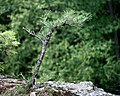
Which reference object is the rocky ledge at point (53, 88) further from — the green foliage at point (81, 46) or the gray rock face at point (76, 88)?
the green foliage at point (81, 46)

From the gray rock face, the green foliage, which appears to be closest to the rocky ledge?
the gray rock face

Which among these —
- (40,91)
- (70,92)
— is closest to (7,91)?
(40,91)

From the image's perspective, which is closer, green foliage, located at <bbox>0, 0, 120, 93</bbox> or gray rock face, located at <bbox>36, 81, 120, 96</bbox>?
gray rock face, located at <bbox>36, 81, 120, 96</bbox>

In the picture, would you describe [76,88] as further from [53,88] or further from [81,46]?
[81,46]

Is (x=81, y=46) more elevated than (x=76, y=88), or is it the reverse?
(x=81, y=46)

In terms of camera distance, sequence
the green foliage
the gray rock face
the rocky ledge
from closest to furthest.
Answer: the rocky ledge < the gray rock face < the green foliage

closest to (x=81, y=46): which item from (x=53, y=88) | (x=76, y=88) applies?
(x=76, y=88)

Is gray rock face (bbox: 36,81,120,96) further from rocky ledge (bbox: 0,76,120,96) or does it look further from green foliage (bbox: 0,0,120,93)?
green foliage (bbox: 0,0,120,93)

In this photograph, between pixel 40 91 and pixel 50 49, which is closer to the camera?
pixel 40 91

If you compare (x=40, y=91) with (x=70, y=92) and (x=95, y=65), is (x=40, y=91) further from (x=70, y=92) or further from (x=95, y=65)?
(x=95, y=65)

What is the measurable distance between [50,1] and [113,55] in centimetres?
226

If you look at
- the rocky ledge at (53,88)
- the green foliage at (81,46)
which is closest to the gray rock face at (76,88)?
the rocky ledge at (53,88)

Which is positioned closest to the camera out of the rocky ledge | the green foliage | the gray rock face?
the rocky ledge

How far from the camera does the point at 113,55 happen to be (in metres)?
11.4
